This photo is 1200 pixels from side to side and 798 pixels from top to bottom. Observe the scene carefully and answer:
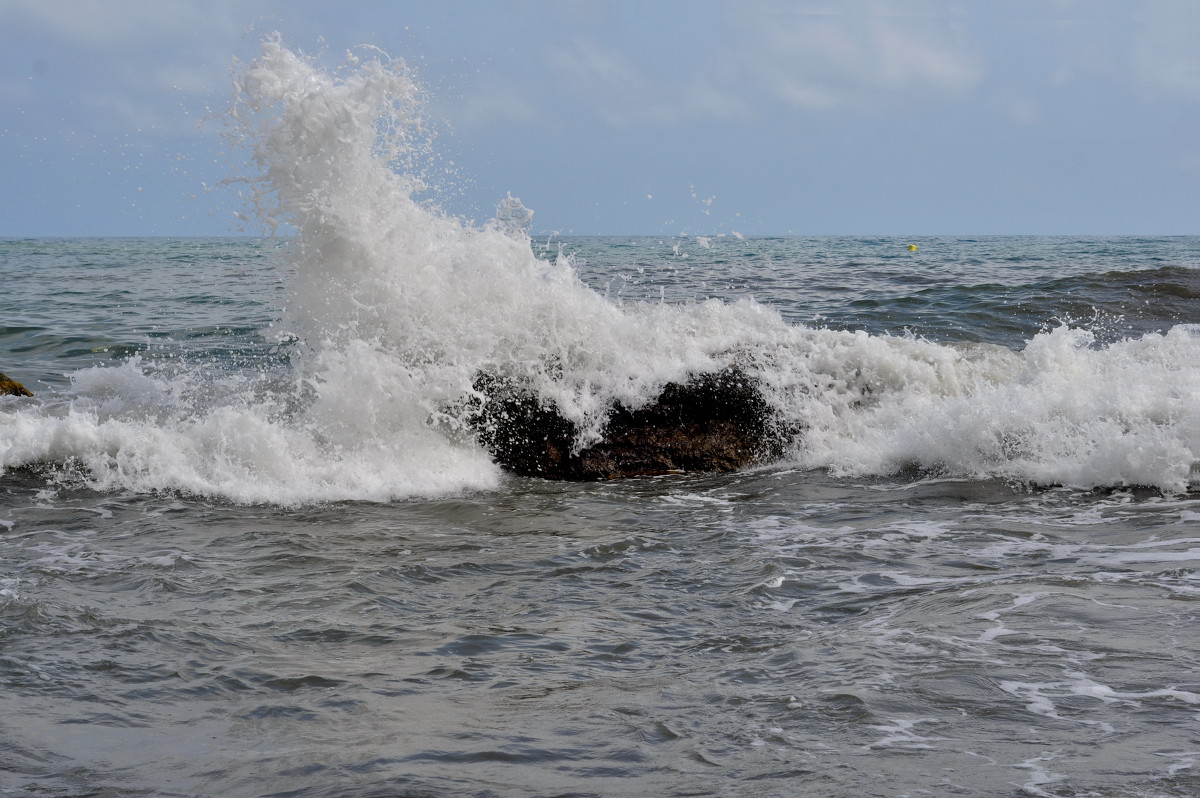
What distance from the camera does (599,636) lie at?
380cm

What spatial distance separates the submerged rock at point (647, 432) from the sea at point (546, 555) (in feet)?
0.45

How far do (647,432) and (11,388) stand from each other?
233 inches

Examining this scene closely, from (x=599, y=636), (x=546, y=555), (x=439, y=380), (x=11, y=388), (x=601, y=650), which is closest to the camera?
(x=601, y=650)

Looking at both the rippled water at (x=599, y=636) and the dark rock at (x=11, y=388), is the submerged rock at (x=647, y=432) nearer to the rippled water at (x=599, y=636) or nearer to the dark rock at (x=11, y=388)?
the rippled water at (x=599, y=636)

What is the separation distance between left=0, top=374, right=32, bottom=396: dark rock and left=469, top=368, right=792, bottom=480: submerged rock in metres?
4.79

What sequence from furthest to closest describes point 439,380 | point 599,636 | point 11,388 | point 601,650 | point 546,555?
point 11,388, point 439,380, point 546,555, point 599,636, point 601,650

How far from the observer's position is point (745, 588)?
14.4 ft

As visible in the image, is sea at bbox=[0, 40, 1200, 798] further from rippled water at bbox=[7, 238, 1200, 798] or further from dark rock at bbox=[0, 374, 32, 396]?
dark rock at bbox=[0, 374, 32, 396]

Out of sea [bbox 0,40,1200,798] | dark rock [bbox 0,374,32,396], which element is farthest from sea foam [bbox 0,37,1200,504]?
dark rock [bbox 0,374,32,396]

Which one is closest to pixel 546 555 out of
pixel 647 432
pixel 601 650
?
pixel 601 650

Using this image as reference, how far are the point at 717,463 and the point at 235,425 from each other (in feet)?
10.7

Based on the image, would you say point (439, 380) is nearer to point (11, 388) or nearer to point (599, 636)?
point (599, 636)

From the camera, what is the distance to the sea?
9.19ft

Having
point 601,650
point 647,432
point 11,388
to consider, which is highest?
point 11,388
